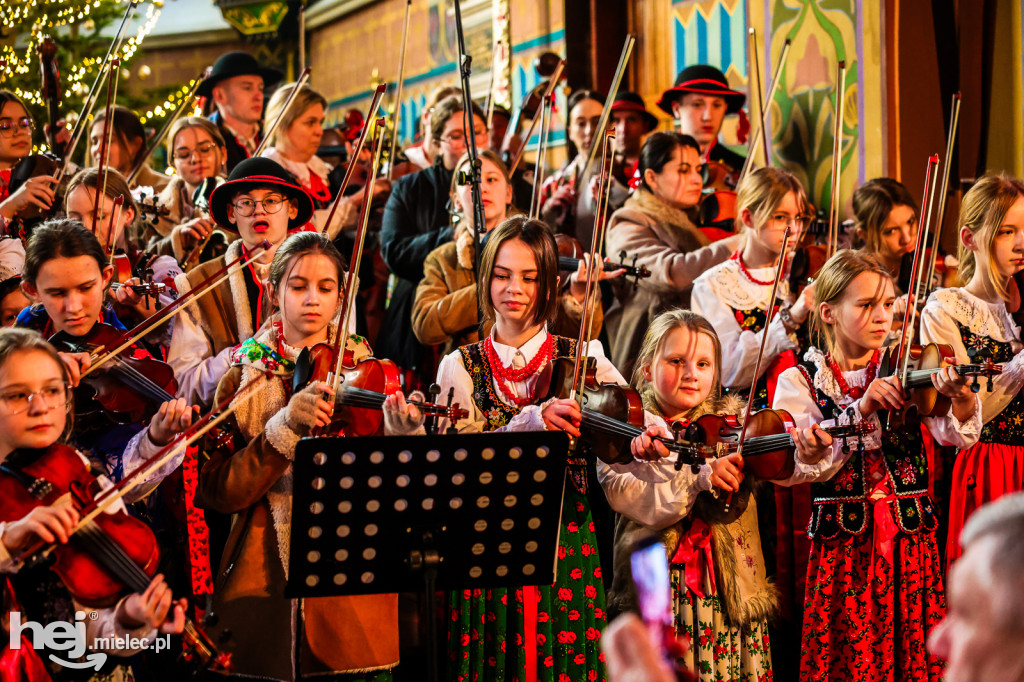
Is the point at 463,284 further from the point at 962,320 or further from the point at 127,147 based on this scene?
the point at 127,147

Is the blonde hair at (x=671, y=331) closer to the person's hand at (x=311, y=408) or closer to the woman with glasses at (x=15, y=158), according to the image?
the person's hand at (x=311, y=408)

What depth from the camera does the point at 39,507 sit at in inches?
76.8

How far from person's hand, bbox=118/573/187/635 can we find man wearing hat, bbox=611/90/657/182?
3240mm

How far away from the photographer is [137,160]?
14.8 ft

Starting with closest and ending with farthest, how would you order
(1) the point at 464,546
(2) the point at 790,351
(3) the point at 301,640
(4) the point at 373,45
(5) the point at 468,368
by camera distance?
(1) the point at 464,546
(3) the point at 301,640
(5) the point at 468,368
(2) the point at 790,351
(4) the point at 373,45

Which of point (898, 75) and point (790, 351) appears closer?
point (790, 351)

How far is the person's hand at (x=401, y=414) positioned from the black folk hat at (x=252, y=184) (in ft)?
3.84

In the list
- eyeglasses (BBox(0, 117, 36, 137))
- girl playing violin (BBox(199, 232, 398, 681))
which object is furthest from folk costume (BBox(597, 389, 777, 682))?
eyeglasses (BBox(0, 117, 36, 137))

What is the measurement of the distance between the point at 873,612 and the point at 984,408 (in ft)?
2.29

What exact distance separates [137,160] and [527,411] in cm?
262

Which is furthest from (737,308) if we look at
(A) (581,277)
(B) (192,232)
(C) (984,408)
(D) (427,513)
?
(B) (192,232)

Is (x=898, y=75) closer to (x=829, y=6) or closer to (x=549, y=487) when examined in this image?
(x=829, y=6)

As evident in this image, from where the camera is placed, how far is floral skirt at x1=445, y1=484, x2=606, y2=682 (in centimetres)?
267

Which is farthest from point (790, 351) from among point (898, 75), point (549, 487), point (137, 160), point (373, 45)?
point (373, 45)
